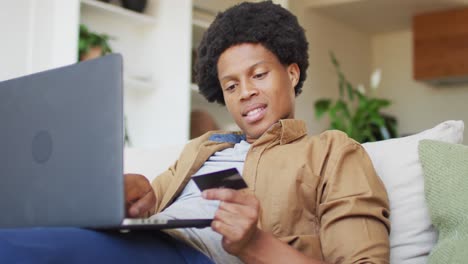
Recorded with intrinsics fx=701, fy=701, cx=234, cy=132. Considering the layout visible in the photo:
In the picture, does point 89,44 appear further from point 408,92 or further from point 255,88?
point 408,92

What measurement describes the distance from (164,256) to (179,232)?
113mm

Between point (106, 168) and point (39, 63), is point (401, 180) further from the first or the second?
point (39, 63)

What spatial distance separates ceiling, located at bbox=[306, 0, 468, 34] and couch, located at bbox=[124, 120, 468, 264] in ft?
13.1

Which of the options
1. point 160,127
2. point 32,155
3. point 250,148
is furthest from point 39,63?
point 32,155

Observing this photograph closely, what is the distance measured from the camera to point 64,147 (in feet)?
3.46

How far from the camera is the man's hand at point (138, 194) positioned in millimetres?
1270

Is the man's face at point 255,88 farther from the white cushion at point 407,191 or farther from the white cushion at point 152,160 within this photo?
the white cushion at point 152,160

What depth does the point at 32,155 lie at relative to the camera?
Answer: 113 cm

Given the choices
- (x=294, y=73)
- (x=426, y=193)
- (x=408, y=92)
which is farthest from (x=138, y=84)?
(x=408, y=92)

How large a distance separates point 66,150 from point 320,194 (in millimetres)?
524

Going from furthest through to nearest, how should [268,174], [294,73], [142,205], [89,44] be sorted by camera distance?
1. [89,44]
2. [294,73]
3. [268,174]
4. [142,205]

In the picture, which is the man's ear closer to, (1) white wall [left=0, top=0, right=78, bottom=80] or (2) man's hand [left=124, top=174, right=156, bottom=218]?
(2) man's hand [left=124, top=174, right=156, bottom=218]

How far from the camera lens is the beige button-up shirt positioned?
1.25 metres

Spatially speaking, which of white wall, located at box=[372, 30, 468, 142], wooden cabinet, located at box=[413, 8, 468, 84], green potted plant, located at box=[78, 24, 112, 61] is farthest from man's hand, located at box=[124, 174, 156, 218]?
white wall, located at box=[372, 30, 468, 142]
